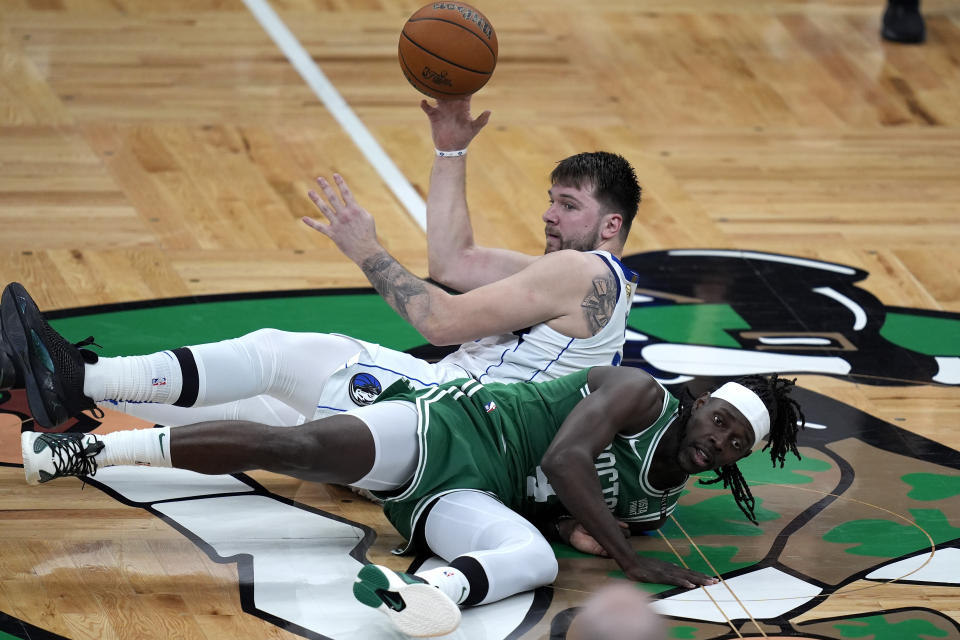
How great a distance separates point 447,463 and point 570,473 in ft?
1.04

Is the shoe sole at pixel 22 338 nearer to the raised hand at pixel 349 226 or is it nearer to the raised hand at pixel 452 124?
the raised hand at pixel 349 226

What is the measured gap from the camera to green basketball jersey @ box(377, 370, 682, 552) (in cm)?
342

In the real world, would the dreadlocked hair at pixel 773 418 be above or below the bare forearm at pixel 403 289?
below

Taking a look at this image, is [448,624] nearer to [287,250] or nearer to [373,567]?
[373,567]

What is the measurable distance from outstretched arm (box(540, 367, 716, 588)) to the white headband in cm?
18

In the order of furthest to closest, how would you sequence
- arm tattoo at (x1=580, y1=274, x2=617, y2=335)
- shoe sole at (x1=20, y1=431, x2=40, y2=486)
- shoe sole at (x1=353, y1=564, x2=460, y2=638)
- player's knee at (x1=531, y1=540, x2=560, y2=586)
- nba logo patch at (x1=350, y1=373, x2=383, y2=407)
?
arm tattoo at (x1=580, y1=274, x2=617, y2=335), nba logo patch at (x1=350, y1=373, x2=383, y2=407), player's knee at (x1=531, y1=540, x2=560, y2=586), shoe sole at (x1=20, y1=431, x2=40, y2=486), shoe sole at (x1=353, y1=564, x2=460, y2=638)

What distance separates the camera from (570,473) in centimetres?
329

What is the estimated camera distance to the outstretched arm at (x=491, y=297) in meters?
3.73

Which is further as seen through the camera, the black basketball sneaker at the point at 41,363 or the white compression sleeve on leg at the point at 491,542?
the black basketball sneaker at the point at 41,363

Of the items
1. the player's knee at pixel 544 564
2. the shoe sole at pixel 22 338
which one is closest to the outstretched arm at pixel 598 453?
the player's knee at pixel 544 564

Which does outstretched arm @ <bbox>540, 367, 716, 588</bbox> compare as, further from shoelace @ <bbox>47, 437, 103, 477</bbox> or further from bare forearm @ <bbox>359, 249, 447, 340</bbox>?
shoelace @ <bbox>47, 437, 103, 477</bbox>

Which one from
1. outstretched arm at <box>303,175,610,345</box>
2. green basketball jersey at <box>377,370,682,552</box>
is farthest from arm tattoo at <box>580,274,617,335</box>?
green basketball jersey at <box>377,370,682,552</box>

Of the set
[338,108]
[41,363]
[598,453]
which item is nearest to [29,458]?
[41,363]

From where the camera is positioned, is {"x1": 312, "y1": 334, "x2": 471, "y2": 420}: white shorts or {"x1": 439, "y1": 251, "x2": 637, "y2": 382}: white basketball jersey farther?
{"x1": 439, "y1": 251, "x2": 637, "y2": 382}: white basketball jersey
